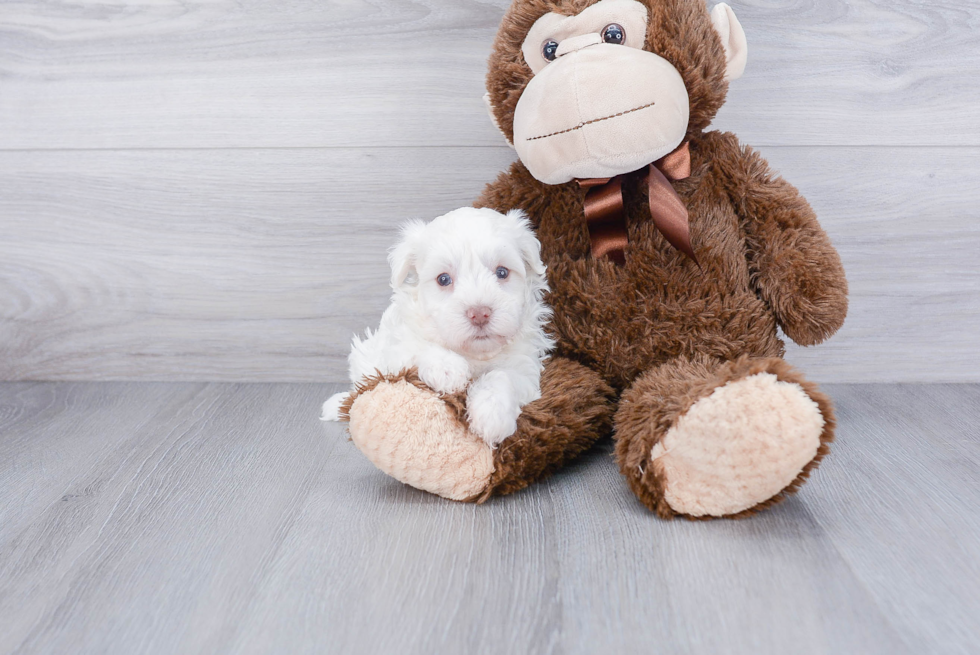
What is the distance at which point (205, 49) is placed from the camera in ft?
4.49

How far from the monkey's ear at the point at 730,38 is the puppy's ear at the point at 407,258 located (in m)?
0.47

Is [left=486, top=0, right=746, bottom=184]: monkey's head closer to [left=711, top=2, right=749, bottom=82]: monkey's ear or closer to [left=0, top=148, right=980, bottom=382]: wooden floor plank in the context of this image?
[left=711, top=2, right=749, bottom=82]: monkey's ear

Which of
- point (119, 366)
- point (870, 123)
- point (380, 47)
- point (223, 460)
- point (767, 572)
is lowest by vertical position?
point (119, 366)

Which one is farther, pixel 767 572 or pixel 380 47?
pixel 380 47

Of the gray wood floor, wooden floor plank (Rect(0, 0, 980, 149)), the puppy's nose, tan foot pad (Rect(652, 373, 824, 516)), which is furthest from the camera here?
wooden floor plank (Rect(0, 0, 980, 149))

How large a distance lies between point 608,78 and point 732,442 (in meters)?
0.46

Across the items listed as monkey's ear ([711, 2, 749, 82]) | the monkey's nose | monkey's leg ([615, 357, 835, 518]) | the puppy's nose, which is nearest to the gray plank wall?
monkey's ear ([711, 2, 749, 82])

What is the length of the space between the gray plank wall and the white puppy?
405 millimetres

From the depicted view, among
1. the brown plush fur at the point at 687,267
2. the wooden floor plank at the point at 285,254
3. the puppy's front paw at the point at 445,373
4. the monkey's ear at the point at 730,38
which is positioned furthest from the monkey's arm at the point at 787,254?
the puppy's front paw at the point at 445,373

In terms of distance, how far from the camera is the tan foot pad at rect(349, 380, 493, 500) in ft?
2.96

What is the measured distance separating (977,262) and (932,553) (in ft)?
2.52

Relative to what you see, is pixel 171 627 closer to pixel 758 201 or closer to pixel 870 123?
pixel 758 201

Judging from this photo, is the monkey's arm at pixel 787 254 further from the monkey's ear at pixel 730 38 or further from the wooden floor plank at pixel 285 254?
the wooden floor plank at pixel 285 254

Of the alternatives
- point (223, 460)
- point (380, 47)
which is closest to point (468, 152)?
point (380, 47)
